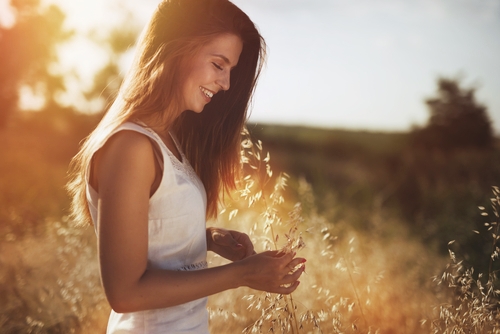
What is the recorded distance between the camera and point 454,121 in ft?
53.0

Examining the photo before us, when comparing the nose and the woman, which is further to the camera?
the nose

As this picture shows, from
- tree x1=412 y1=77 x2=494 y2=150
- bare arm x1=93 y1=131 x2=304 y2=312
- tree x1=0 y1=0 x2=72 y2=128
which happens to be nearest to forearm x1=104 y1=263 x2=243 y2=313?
bare arm x1=93 y1=131 x2=304 y2=312

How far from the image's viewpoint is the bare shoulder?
1251 millimetres

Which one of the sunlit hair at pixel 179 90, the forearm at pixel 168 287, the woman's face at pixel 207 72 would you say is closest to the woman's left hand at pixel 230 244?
the sunlit hair at pixel 179 90

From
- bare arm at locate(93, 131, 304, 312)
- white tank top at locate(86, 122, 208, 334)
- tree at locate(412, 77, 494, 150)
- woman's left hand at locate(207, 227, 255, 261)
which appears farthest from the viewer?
tree at locate(412, 77, 494, 150)

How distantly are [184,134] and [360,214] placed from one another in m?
5.57

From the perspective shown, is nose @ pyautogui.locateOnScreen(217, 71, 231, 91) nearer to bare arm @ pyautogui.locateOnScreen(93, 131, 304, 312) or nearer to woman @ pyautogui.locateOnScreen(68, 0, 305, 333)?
woman @ pyautogui.locateOnScreen(68, 0, 305, 333)

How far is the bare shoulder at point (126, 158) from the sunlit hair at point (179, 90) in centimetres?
6

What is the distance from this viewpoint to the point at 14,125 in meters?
15.6

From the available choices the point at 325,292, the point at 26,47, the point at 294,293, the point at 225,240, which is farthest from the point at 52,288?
the point at 26,47

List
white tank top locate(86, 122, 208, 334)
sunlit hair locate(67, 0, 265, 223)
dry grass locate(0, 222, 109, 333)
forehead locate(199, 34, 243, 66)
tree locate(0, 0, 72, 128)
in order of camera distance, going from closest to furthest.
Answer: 1. white tank top locate(86, 122, 208, 334)
2. sunlit hair locate(67, 0, 265, 223)
3. forehead locate(199, 34, 243, 66)
4. dry grass locate(0, 222, 109, 333)
5. tree locate(0, 0, 72, 128)

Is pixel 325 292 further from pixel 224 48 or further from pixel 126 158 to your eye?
pixel 126 158

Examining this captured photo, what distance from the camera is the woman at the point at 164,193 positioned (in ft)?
4.10

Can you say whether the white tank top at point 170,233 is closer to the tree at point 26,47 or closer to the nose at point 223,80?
the nose at point 223,80
